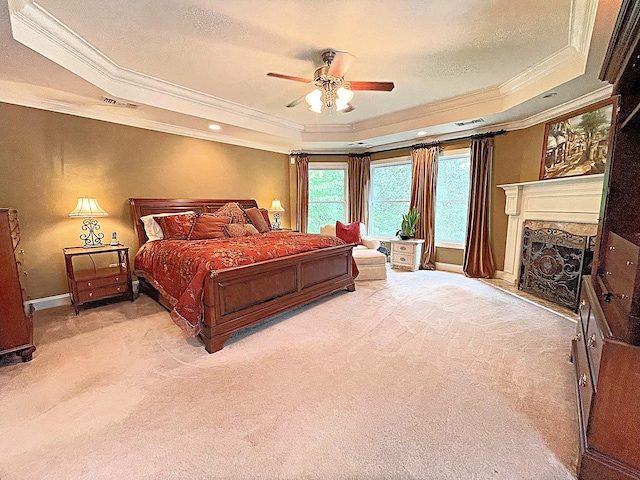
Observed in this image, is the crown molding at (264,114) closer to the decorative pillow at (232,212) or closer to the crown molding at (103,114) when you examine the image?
the crown molding at (103,114)

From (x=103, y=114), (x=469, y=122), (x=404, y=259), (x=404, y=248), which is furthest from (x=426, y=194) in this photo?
(x=103, y=114)

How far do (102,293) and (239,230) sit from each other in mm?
1831

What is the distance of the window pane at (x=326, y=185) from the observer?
6496 millimetres

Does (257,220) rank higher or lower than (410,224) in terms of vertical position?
higher

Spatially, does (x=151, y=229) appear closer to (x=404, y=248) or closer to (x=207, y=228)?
(x=207, y=228)

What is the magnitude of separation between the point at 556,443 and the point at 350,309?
7.02 ft

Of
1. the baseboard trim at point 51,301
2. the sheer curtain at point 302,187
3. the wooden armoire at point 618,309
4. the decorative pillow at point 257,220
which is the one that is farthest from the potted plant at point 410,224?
the baseboard trim at point 51,301

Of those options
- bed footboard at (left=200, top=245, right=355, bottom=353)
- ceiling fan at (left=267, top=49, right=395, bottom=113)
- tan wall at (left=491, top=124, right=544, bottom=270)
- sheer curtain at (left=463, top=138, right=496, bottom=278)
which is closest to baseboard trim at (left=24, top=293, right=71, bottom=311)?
bed footboard at (left=200, top=245, right=355, bottom=353)

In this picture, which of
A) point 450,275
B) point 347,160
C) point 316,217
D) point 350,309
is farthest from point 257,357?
point 347,160

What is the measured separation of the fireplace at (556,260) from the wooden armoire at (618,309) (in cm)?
166

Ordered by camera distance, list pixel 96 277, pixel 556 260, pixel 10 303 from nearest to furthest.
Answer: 1. pixel 10 303
2. pixel 96 277
3. pixel 556 260

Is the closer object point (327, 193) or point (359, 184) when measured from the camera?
point (359, 184)

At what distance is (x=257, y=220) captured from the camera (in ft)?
15.8

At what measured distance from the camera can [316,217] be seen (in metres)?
6.63
